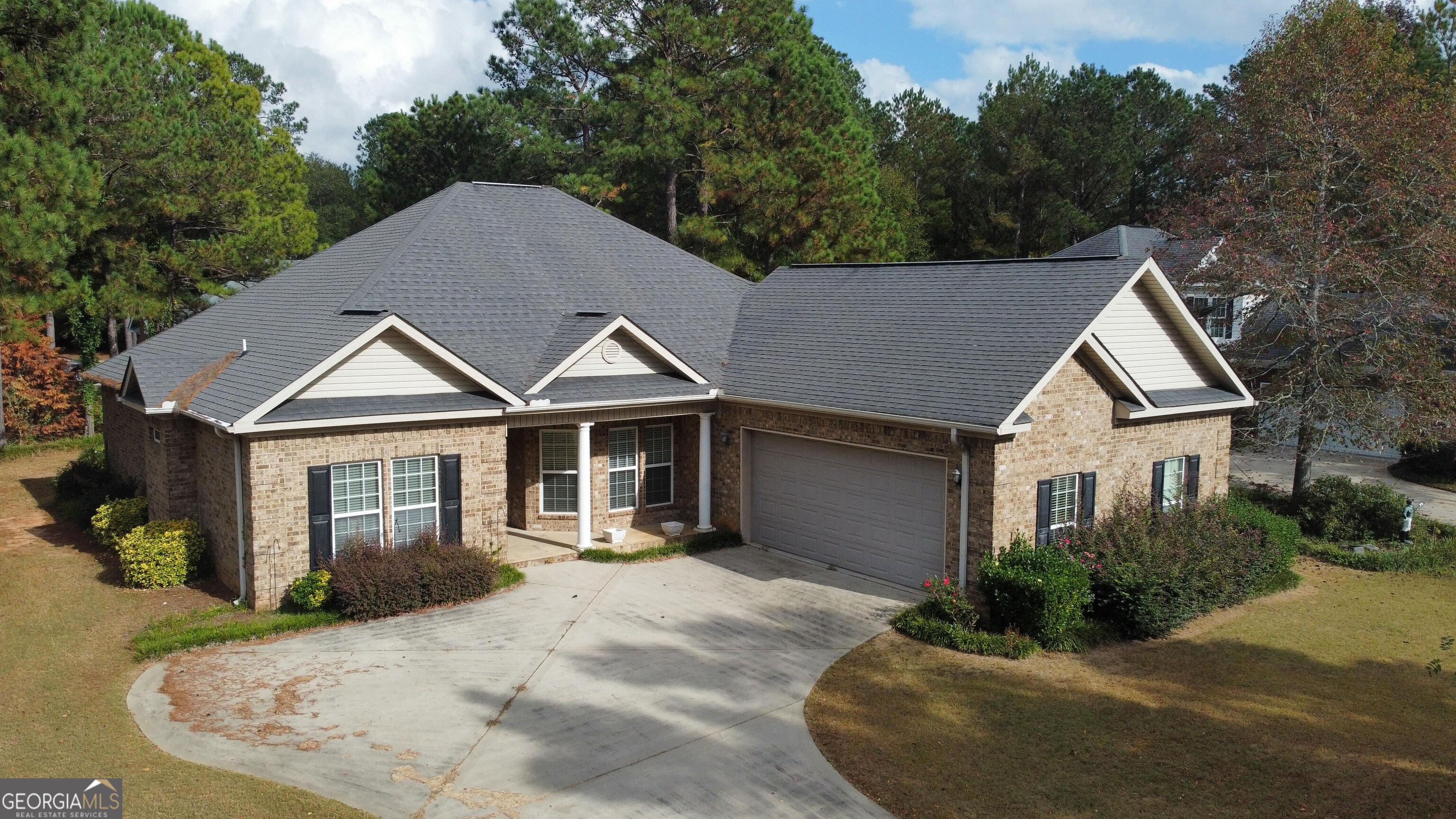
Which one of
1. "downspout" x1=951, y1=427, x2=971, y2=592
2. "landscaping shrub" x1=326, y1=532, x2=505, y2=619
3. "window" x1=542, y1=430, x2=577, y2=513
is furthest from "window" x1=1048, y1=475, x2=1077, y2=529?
"landscaping shrub" x1=326, y1=532, x2=505, y2=619

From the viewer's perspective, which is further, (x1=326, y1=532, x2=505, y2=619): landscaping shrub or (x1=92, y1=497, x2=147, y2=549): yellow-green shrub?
(x1=92, y1=497, x2=147, y2=549): yellow-green shrub

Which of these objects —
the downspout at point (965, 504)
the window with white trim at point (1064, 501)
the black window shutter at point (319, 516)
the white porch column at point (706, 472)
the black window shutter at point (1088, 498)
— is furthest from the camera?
the white porch column at point (706, 472)

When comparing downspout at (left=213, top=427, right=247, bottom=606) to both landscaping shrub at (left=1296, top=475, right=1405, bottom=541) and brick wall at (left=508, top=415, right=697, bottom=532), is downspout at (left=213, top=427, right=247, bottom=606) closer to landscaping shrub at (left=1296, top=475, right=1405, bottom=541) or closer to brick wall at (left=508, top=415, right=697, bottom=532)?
brick wall at (left=508, top=415, right=697, bottom=532)

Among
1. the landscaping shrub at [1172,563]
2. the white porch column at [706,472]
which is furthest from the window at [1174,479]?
the white porch column at [706,472]

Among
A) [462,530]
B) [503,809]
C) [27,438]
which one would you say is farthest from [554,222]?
[27,438]

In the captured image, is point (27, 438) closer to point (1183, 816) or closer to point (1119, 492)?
point (1119, 492)

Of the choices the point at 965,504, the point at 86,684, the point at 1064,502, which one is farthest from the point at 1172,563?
the point at 86,684

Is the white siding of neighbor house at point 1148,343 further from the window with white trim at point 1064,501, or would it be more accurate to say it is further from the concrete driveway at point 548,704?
the concrete driveway at point 548,704
